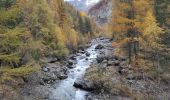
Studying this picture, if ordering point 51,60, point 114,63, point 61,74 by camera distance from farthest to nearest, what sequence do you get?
1. point 51,60
2. point 114,63
3. point 61,74

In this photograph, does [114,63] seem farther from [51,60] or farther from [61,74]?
[51,60]

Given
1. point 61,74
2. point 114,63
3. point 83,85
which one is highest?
point 114,63

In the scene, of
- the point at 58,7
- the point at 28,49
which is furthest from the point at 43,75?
the point at 58,7

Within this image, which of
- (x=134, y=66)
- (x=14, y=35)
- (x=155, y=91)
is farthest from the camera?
(x=134, y=66)

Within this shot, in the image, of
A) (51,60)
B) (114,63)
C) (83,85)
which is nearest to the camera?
(83,85)

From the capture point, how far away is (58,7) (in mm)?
68688

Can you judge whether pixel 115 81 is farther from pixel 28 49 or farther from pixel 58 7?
pixel 58 7

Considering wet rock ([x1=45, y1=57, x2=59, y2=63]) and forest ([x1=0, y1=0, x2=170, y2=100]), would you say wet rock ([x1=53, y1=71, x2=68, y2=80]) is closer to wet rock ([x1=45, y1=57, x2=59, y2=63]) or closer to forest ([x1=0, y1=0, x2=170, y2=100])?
forest ([x1=0, y1=0, x2=170, y2=100])

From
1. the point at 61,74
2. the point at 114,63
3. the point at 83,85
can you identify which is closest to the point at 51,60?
the point at 61,74

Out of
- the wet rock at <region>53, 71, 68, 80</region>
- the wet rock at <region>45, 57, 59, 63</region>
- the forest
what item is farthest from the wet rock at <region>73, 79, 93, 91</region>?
the wet rock at <region>45, 57, 59, 63</region>

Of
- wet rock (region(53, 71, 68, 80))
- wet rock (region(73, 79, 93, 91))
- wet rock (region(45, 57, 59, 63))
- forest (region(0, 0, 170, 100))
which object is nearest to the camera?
forest (region(0, 0, 170, 100))

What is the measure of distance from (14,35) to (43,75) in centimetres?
1908

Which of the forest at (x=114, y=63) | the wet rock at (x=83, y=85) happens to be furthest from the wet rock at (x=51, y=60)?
the wet rock at (x=83, y=85)

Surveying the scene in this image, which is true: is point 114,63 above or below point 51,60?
Answer: above
